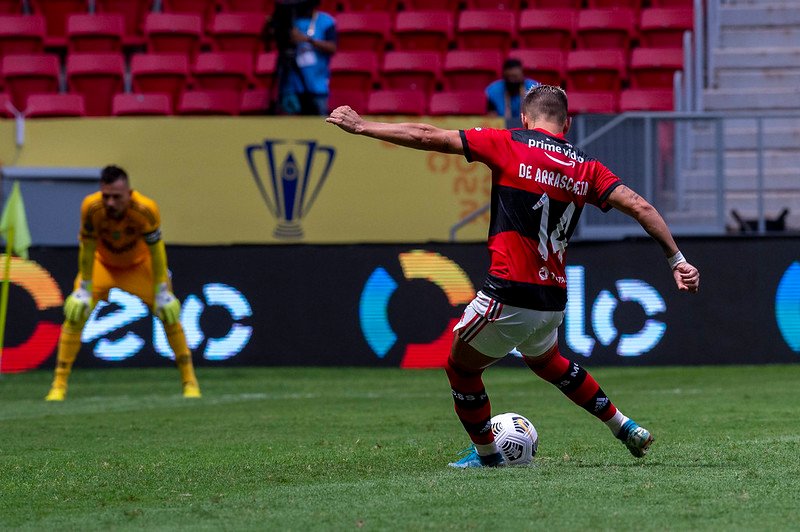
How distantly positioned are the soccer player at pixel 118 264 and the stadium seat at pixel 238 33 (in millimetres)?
6513

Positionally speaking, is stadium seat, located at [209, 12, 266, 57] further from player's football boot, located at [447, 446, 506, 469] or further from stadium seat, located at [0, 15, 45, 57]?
player's football boot, located at [447, 446, 506, 469]

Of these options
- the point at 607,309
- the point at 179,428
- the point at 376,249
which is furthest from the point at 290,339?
the point at 179,428

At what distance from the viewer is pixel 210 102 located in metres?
18.0

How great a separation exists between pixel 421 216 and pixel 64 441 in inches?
312

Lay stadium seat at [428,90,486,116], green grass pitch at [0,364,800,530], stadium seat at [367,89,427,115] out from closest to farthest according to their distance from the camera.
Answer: green grass pitch at [0,364,800,530] < stadium seat at [428,90,486,116] < stadium seat at [367,89,427,115]

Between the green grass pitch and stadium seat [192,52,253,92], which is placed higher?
stadium seat [192,52,253,92]

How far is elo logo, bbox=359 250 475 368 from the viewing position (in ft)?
50.8

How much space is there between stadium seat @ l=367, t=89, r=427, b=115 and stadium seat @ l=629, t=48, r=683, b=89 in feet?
9.34


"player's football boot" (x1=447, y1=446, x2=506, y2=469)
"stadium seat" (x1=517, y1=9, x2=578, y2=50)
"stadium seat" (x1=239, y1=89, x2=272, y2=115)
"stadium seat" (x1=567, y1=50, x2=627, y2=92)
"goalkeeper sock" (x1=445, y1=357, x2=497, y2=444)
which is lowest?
"player's football boot" (x1=447, y1=446, x2=506, y2=469)

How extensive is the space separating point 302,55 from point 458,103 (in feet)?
6.75

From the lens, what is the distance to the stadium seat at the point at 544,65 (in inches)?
709

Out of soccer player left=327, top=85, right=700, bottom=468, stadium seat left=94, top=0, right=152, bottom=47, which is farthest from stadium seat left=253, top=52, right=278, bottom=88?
soccer player left=327, top=85, right=700, bottom=468

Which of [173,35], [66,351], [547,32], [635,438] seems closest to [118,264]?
[66,351]

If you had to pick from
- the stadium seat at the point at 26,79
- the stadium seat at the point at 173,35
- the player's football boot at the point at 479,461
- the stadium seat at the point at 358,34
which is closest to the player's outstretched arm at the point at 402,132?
the player's football boot at the point at 479,461
